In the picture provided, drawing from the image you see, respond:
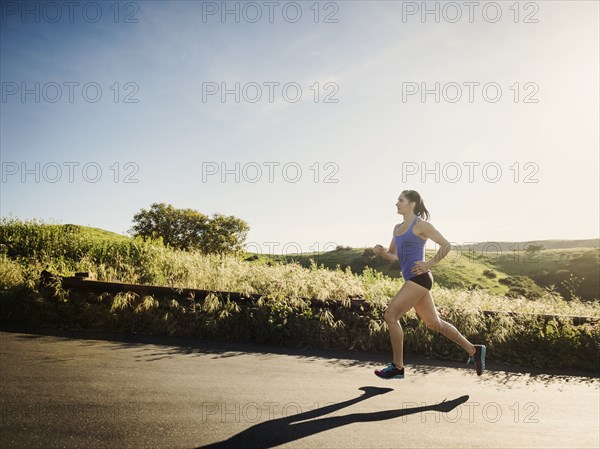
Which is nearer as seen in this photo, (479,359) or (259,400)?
(259,400)

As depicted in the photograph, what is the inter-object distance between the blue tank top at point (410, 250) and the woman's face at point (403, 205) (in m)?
0.17

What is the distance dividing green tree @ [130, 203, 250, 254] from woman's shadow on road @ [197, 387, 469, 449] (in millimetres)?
31823

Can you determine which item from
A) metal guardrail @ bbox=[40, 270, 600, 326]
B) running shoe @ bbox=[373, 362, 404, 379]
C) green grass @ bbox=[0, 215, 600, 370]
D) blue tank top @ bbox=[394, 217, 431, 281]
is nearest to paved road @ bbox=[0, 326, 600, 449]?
running shoe @ bbox=[373, 362, 404, 379]

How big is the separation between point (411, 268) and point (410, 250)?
224mm

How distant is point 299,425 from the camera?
389 cm

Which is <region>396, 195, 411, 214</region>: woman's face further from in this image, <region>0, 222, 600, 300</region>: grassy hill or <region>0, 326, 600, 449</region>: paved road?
<region>0, 222, 600, 300</region>: grassy hill

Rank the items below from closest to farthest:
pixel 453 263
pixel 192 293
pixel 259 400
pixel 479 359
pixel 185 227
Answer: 1. pixel 259 400
2. pixel 479 359
3. pixel 192 293
4. pixel 185 227
5. pixel 453 263

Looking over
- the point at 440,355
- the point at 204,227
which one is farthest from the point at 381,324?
the point at 204,227

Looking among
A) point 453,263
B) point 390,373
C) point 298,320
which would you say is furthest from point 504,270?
point 390,373

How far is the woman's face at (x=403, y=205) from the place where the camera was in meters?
5.29

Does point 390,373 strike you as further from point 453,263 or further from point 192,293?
point 453,263

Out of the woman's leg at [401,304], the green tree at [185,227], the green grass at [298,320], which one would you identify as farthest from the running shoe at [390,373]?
the green tree at [185,227]

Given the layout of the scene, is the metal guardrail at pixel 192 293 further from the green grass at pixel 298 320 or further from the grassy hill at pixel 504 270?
the grassy hill at pixel 504 270

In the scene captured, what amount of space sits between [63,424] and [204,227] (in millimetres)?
32981
